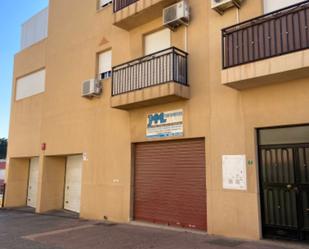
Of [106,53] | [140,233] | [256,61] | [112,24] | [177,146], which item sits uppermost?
[112,24]

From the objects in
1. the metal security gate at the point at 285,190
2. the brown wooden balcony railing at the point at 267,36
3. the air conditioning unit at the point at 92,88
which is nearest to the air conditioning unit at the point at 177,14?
the brown wooden balcony railing at the point at 267,36

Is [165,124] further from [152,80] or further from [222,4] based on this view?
[222,4]

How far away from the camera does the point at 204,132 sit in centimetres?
927

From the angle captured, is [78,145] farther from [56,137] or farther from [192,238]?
[192,238]

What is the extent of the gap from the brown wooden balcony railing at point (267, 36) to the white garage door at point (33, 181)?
12426 mm

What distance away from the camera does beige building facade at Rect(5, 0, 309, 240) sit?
25.2ft

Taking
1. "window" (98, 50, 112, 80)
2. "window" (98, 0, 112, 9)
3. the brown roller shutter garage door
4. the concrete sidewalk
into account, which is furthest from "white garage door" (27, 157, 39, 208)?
"window" (98, 0, 112, 9)

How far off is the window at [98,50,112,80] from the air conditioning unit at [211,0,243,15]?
5.15m

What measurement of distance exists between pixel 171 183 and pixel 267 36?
202 inches

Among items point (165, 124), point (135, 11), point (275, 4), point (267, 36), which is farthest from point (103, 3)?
point (267, 36)

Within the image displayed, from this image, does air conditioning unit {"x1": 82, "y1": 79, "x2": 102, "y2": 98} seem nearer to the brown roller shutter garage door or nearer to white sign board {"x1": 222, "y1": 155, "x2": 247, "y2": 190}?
the brown roller shutter garage door

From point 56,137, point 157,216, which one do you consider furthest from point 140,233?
point 56,137

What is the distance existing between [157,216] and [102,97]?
5.11 metres

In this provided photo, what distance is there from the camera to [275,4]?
8.30m
